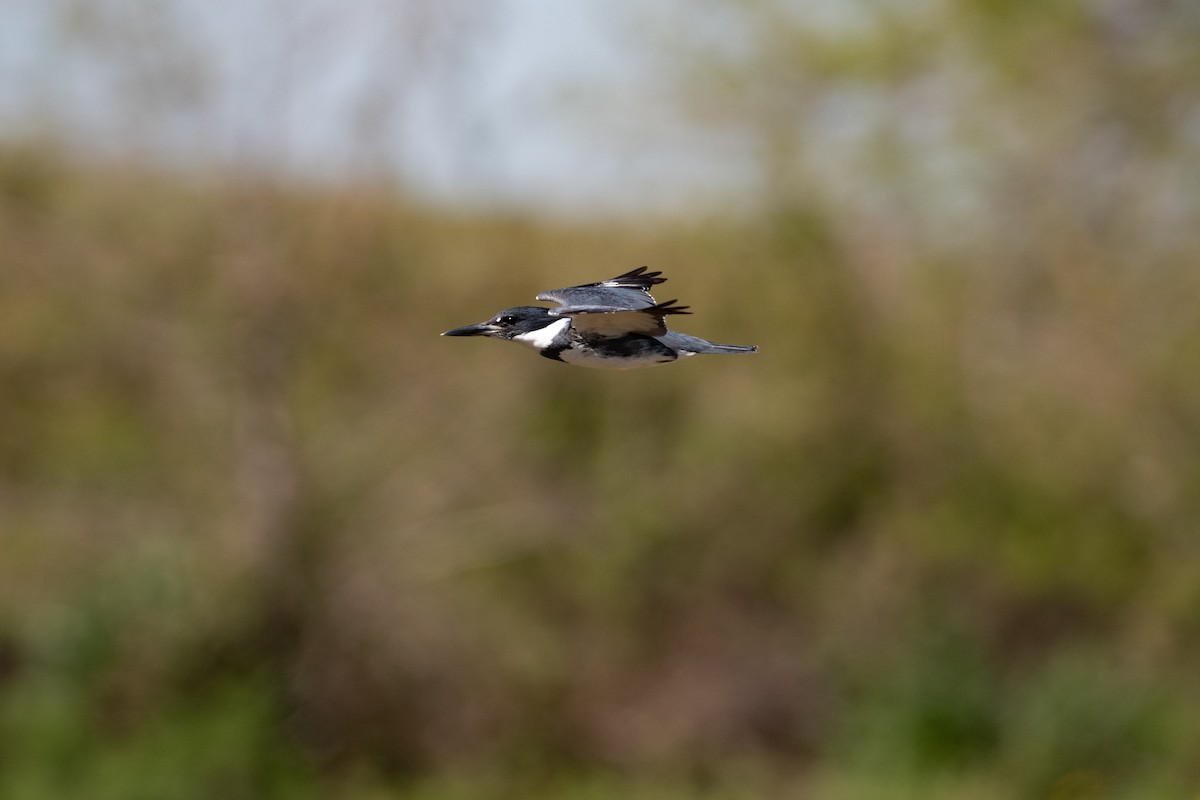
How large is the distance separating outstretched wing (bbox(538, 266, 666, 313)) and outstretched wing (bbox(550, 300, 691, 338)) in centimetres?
2

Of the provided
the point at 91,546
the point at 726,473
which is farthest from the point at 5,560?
the point at 726,473

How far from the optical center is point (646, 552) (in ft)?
37.1

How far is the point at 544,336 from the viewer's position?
5.44 ft

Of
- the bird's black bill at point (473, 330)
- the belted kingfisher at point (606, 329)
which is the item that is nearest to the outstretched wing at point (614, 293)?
the belted kingfisher at point (606, 329)

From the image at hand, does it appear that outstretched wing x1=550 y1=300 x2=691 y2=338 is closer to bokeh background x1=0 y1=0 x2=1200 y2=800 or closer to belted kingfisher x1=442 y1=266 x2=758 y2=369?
belted kingfisher x1=442 y1=266 x2=758 y2=369

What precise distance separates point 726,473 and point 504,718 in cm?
265

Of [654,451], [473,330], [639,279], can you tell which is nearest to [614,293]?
[639,279]

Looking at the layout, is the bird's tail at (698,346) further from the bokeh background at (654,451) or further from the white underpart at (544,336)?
the bokeh background at (654,451)

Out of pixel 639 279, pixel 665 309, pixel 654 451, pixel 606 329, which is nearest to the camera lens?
pixel 665 309

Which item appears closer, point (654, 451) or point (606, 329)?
point (606, 329)

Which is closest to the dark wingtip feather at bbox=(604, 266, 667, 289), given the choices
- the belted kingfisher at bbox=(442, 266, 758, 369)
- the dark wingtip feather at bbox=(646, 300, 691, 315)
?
the belted kingfisher at bbox=(442, 266, 758, 369)

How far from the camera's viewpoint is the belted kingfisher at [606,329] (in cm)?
147

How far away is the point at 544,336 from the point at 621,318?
19 cm

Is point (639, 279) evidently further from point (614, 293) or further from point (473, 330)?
point (473, 330)
